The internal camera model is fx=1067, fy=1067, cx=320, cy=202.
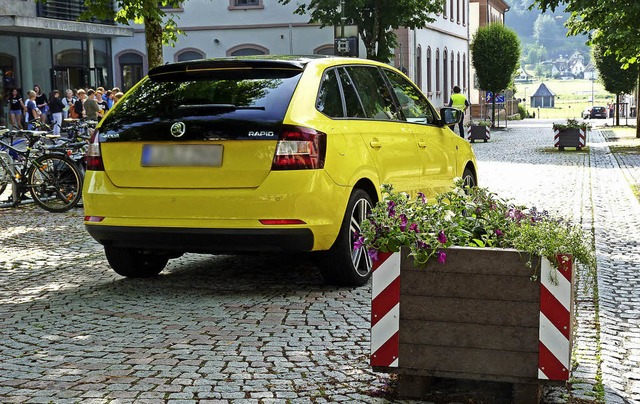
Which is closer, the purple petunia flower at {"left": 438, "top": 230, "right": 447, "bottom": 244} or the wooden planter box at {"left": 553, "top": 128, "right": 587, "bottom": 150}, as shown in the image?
the purple petunia flower at {"left": 438, "top": 230, "right": 447, "bottom": 244}

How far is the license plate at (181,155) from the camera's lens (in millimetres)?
7211

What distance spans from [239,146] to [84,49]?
3760 centimetres

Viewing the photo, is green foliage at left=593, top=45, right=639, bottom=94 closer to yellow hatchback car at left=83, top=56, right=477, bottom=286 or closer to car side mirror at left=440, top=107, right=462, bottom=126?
car side mirror at left=440, top=107, right=462, bottom=126

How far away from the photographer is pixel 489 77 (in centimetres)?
6038

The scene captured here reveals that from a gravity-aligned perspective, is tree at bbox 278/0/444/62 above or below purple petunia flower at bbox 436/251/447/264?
above

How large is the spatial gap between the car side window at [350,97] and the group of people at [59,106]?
16838 mm

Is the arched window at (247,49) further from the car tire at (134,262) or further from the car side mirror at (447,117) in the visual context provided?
the car tire at (134,262)

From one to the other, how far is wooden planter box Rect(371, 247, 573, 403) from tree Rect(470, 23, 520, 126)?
55985mm

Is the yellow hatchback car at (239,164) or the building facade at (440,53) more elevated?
the building facade at (440,53)

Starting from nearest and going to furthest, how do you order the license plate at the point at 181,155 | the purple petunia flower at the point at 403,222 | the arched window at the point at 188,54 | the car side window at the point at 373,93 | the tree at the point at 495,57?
the purple petunia flower at the point at 403,222
the license plate at the point at 181,155
the car side window at the point at 373,93
the arched window at the point at 188,54
the tree at the point at 495,57

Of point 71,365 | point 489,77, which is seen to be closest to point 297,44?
point 489,77

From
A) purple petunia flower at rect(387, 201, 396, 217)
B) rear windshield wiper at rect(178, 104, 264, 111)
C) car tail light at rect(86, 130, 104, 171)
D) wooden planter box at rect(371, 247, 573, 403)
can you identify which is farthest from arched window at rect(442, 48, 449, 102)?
wooden planter box at rect(371, 247, 573, 403)

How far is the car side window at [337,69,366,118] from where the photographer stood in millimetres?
8070

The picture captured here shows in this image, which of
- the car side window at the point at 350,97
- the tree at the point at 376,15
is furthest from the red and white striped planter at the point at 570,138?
the car side window at the point at 350,97
